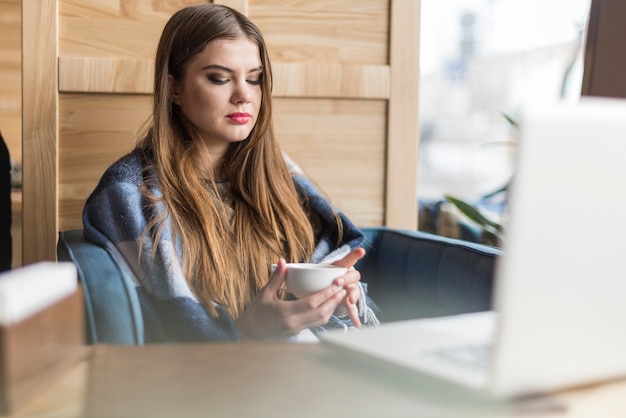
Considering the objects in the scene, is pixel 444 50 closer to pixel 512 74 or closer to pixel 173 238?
pixel 512 74

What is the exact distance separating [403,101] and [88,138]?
86 cm

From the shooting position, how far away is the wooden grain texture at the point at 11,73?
331 cm

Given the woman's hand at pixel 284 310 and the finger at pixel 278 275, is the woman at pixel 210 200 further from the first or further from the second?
the finger at pixel 278 275

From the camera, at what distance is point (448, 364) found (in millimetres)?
812

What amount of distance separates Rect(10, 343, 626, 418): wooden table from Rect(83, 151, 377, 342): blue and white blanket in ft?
2.23

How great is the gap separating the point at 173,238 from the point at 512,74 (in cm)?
1218

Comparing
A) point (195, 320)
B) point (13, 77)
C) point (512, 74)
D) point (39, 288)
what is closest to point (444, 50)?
point (512, 74)

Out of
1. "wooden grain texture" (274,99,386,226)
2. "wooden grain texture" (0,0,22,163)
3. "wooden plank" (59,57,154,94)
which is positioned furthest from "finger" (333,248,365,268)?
"wooden grain texture" (0,0,22,163)

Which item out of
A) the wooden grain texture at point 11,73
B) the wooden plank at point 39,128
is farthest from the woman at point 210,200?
the wooden grain texture at point 11,73

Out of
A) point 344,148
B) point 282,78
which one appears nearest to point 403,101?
point 344,148

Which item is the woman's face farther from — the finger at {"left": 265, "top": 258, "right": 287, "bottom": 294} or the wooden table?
the wooden table

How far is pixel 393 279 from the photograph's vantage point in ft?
6.68

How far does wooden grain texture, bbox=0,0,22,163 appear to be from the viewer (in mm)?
3311

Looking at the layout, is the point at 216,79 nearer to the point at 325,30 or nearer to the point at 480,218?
the point at 325,30
